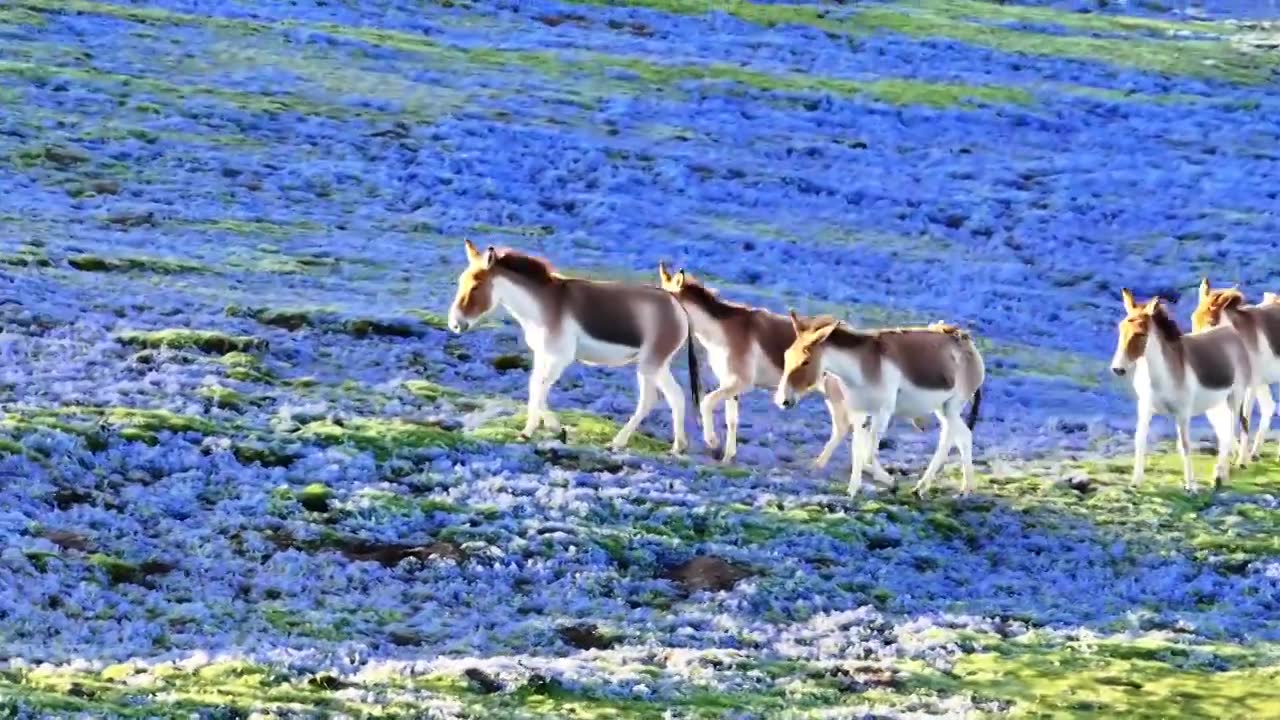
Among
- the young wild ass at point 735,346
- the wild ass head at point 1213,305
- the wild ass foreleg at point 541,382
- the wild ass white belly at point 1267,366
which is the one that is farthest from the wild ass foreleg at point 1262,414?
the wild ass foreleg at point 541,382

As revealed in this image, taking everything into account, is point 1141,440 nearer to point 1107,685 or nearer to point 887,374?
point 887,374

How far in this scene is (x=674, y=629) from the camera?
58.9 feet

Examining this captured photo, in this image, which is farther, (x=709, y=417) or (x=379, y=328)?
(x=379, y=328)

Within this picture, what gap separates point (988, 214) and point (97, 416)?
35104 millimetres

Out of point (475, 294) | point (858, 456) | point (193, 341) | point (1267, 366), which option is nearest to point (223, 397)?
point (475, 294)

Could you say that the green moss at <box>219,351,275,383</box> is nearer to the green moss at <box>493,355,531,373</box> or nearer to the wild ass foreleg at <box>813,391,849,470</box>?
the green moss at <box>493,355,531,373</box>

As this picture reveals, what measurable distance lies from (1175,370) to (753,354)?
6.52 metres

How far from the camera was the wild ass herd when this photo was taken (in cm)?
2411

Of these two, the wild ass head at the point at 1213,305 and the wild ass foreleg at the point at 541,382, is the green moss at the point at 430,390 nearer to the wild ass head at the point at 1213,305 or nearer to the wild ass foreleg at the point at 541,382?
the wild ass foreleg at the point at 541,382

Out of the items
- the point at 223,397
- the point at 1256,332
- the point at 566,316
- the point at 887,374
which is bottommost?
the point at 223,397

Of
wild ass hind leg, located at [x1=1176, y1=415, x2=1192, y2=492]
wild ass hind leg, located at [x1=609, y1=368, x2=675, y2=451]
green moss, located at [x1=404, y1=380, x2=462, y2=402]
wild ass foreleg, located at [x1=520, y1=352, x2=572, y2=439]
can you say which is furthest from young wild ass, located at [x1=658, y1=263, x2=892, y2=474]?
wild ass hind leg, located at [x1=1176, y1=415, x2=1192, y2=492]

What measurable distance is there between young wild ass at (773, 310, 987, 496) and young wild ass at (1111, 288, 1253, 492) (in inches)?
103

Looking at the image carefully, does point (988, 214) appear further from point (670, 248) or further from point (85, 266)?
point (85, 266)

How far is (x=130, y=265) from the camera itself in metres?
36.9
